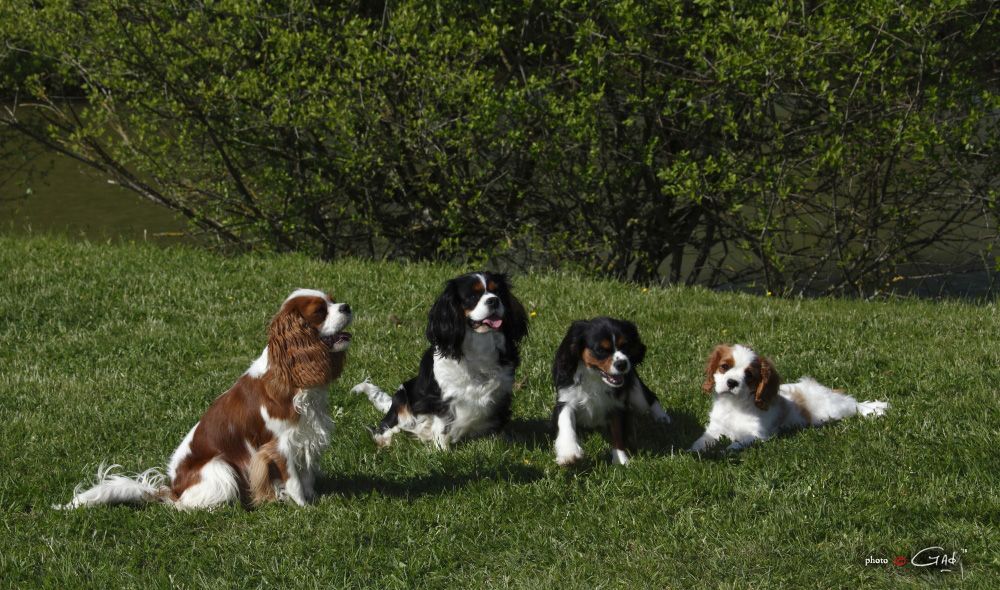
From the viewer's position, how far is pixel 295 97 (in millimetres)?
12188

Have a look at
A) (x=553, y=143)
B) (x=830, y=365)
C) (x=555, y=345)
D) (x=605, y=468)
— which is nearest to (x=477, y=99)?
(x=553, y=143)

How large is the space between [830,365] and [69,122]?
37.0 ft

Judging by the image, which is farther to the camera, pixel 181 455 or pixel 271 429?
pixel 181 455

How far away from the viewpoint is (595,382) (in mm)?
5996

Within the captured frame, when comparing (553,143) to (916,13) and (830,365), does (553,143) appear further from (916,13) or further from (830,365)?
(830,365)

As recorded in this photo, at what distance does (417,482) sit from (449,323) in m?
0.93

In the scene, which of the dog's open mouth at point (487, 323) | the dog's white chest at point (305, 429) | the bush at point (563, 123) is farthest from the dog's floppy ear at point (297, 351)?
the bush at point (563, 123)

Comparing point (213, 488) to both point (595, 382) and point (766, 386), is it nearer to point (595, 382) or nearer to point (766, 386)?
point (595, 382)

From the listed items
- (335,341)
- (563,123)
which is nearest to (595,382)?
(335,341)

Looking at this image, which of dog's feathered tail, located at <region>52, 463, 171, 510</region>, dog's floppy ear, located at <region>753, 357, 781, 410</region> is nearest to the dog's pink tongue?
dog's floppy ear, located at <region>753, 357, 781, 410</region>

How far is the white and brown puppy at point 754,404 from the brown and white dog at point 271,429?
218 centimetres

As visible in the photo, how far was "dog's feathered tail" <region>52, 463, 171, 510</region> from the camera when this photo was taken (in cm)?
541

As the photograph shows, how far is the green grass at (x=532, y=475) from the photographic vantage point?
4746 mm
